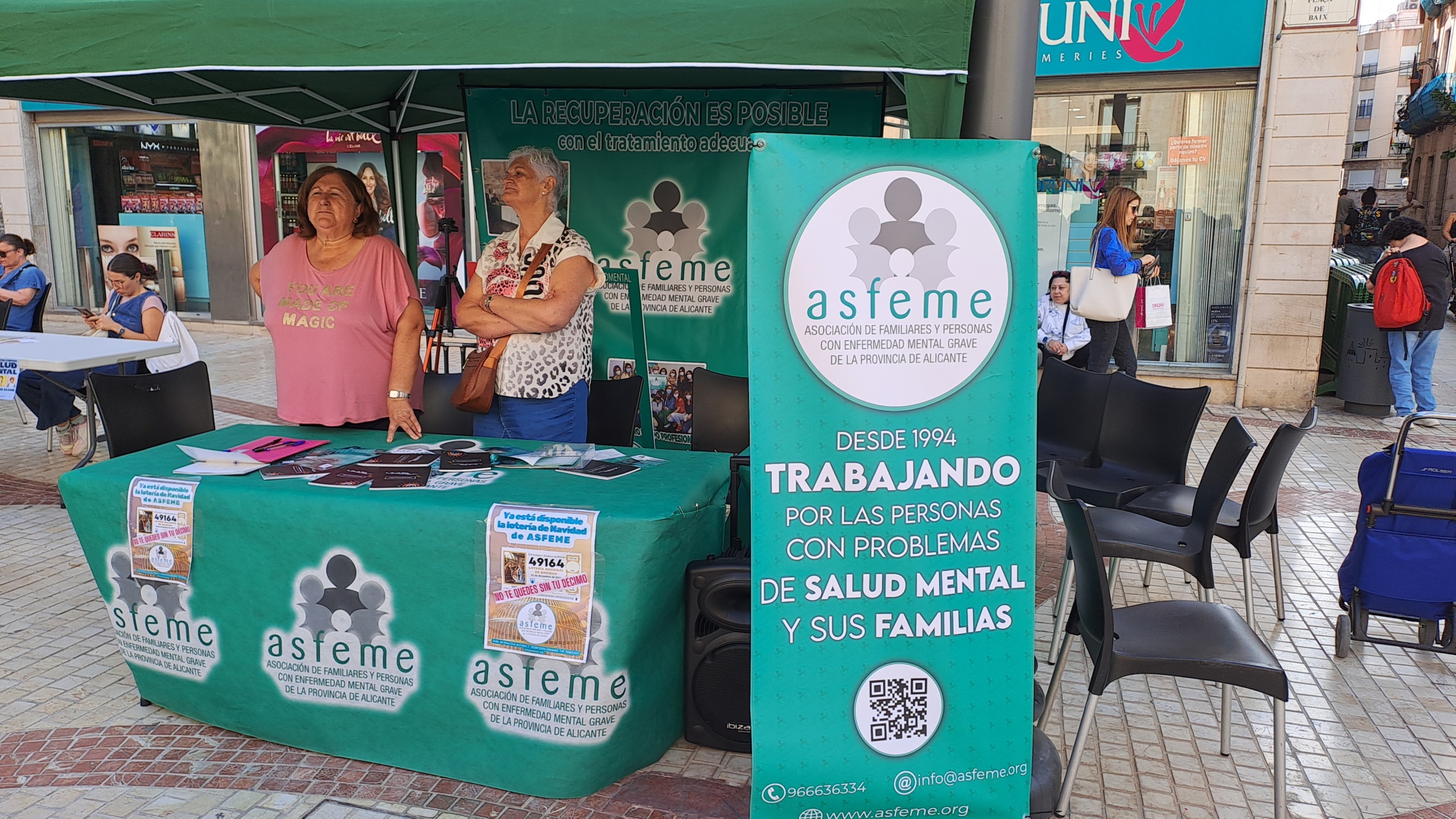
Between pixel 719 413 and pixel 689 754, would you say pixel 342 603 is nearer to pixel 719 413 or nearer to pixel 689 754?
pixel 689 754

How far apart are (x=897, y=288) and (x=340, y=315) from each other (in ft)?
7.28

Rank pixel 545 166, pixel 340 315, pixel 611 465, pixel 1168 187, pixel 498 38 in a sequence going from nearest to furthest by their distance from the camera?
1. pixel 498 38
2. pixel 611 465
3. pixel 340 315
4. pixel 545 166
5. pixel 1168 187

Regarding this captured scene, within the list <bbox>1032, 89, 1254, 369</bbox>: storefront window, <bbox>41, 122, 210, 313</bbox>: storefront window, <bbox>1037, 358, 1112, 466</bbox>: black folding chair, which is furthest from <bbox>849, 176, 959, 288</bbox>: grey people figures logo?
<bbox>41, 122, 210, 313</bbox>: storefront window

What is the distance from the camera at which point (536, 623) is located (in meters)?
2.75

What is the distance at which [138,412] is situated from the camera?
4035 millimetres

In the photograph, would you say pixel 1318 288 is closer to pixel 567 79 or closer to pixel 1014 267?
pixel 567 79

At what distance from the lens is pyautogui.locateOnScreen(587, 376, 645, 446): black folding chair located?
4.44m

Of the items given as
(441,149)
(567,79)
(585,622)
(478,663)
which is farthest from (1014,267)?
(441,149)

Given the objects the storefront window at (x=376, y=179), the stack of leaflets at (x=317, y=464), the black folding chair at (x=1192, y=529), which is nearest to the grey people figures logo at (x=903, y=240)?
the black folding chair at (x=1192, y=529)

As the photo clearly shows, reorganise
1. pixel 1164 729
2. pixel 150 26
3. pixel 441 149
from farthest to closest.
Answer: pixel 441 149, pixel 1164 729, pixel 150 26

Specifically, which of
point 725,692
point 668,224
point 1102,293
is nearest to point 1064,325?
point 1102,293

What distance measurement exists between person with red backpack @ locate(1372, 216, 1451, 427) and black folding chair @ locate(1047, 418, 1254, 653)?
5.54 m

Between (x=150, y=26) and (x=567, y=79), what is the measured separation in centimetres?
211

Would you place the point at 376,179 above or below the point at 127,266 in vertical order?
above
